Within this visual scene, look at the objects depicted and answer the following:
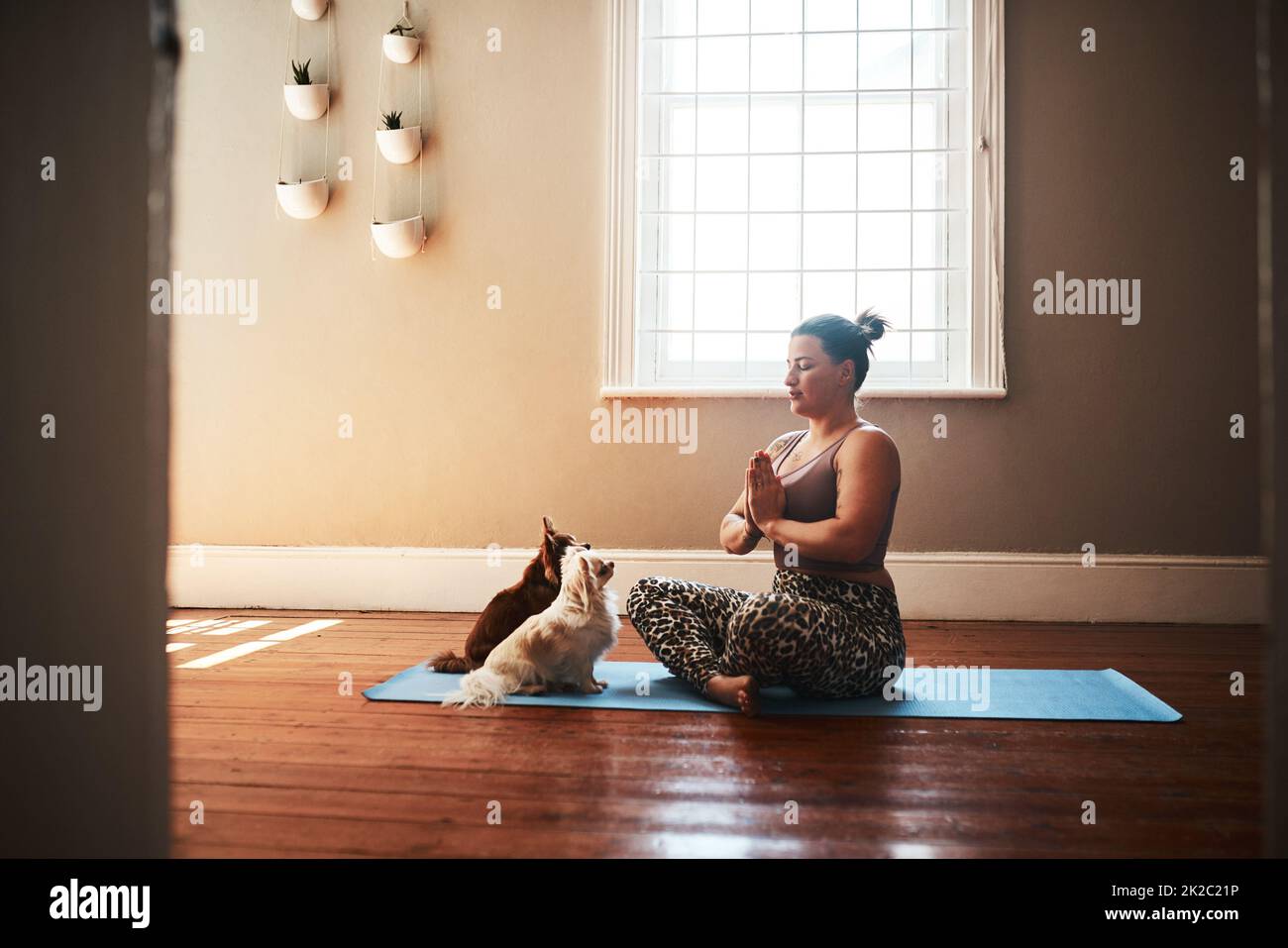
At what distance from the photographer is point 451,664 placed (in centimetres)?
234

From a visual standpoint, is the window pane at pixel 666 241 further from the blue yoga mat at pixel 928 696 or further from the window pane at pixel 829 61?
the blue yoga mat at pixel 928 696

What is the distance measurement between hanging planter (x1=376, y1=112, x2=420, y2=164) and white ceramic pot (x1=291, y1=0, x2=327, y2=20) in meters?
0.57

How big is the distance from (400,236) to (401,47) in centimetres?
81

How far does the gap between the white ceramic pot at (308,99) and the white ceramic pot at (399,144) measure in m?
0.29

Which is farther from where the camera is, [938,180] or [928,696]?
[938,180]

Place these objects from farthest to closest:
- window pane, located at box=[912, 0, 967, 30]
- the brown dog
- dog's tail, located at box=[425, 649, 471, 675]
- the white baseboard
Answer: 1. window pane, located at box=[912, 0, 967, 30]
2. the white baseboard
3. dog's tail, located at box=[425, 649, 471, 675]
4. the brown dog

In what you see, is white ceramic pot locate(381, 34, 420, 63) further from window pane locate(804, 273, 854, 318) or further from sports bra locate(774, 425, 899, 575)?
sports bra locate(774, 425, 899, 575)

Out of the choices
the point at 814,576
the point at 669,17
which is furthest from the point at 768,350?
the point at 814,576

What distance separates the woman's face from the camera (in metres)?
2.02

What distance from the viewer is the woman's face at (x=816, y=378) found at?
2.02 meters

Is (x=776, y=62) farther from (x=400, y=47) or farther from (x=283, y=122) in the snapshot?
(x=283, y=122)

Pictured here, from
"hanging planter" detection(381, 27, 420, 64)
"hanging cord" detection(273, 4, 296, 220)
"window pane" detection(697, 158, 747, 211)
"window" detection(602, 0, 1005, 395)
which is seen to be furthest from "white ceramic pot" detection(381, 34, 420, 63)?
"window pane" detection(697, 158, 747, 211)
